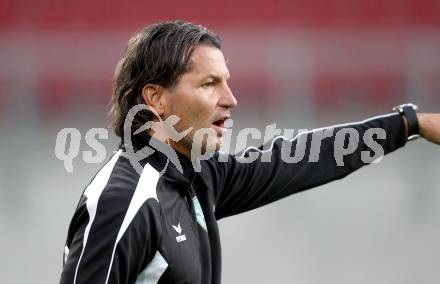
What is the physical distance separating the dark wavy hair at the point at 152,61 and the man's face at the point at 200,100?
0.02m

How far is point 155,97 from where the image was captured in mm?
1591

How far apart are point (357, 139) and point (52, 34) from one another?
3.55 metres

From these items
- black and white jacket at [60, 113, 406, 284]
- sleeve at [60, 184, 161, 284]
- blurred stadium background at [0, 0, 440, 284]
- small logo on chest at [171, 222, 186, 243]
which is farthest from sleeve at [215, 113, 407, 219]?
blurred stadium background at [0, 0, 440, 284]

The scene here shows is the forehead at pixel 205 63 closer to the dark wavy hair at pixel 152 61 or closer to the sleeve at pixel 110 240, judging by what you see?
the dark wavy hair at pixel 152 61

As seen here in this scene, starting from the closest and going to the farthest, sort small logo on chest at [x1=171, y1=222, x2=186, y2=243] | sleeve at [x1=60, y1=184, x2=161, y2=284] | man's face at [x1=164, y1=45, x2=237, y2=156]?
sleeve at [x1=60, y1=184, x2=161, y2=284]
small logo on chest at [x1=171, y1=222, x2=186, y2=243]
man's face at [x1=164, y1=45, x2=237, y2=156]

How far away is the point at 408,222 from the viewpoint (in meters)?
3.76

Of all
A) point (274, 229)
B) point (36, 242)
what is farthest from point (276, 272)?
point (36, 242)

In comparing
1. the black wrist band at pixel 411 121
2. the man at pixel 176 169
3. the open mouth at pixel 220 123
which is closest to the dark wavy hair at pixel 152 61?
the man at pixel 176 169

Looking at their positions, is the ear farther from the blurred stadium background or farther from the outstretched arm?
the blurred stadium background

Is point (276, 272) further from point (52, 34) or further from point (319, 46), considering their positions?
point (52, 34)

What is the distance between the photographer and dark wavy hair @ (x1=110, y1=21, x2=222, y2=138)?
1.57 metres

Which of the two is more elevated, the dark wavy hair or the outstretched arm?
the dark wavy hair

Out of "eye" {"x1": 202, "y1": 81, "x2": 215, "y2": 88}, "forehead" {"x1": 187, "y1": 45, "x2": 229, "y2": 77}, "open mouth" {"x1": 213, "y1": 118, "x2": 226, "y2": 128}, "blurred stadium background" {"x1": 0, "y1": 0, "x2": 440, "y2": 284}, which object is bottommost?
"blurred stadium background" {"x1": 0, "y1": 0, "x2": 440, "y2": 284}

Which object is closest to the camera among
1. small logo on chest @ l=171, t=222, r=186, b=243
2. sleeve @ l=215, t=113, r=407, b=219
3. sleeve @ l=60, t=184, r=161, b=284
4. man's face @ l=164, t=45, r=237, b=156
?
sleeve @ l=60, t=184, r=161, b=284
